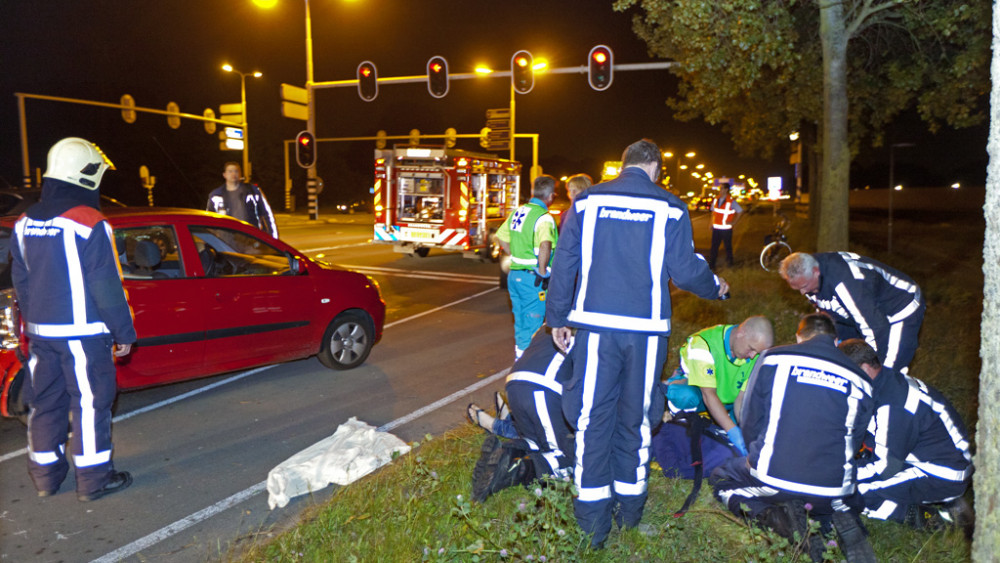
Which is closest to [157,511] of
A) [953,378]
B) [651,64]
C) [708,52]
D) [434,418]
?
[434,418]

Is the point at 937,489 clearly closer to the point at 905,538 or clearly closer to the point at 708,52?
the point at 905,538

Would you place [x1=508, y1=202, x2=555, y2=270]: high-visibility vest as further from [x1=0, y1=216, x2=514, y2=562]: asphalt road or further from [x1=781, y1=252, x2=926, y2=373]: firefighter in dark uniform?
[x1=781, y1=252, x2=926, y2=373]: firefighter in dark uniform

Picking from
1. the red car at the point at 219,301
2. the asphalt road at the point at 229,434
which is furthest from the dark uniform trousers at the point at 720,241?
the red car at the point at 219,301

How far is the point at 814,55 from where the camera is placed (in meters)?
13.6

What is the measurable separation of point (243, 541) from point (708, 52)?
9.39 m

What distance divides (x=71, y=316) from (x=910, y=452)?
4663mm

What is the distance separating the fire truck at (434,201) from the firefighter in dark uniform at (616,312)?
43.1ft

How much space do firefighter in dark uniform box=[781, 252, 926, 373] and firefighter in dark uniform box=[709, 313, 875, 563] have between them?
1589 millimetres

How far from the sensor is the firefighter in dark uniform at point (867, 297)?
5203 millimetres

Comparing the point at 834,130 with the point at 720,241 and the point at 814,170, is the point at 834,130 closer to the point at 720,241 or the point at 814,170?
the point at 720,241

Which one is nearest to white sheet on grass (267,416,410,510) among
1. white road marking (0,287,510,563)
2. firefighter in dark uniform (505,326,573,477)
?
white road marking (0,287,510,563)

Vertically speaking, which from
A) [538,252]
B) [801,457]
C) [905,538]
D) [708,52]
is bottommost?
[905,538]

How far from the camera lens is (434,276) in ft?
48.2

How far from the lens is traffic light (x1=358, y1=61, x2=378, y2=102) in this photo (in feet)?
65.1
